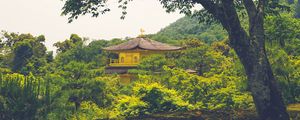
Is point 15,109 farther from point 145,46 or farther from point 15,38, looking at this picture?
point 15,38

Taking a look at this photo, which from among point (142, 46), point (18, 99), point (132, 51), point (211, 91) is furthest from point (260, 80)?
point (132, 51)

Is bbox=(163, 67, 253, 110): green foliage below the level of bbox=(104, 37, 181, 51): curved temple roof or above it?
below

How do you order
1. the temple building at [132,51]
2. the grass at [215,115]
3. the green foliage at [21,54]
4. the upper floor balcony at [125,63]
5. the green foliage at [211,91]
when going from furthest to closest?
the green foliage at [21,54] → the upper floor balcony at [125,63] → the temple building at [132,51] → the green foliage at [211,91] → the grass at [215,115]

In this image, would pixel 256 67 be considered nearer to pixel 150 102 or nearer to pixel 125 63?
pixel 150 102

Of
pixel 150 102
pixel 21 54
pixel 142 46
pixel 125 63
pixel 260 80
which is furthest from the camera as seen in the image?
pixel 21 54

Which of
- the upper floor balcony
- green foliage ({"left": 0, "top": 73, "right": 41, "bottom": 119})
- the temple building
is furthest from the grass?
the upper floor balcony

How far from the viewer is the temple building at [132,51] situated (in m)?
46.6

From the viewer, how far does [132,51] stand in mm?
47625

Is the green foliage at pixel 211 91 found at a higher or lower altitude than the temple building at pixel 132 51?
lower

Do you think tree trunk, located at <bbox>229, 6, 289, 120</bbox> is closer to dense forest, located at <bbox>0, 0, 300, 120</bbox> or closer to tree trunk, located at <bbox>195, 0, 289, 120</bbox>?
tree trunk, located at <bbox>195, 0, 289, 120</bbox>

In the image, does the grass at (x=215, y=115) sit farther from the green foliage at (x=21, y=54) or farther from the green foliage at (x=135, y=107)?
the green foliage at (x=21, y=54)

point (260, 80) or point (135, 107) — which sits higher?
point (260, 80)

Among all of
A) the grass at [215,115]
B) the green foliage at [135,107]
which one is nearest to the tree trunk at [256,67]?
the grass at [215,115]

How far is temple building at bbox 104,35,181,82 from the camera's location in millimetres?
46562
